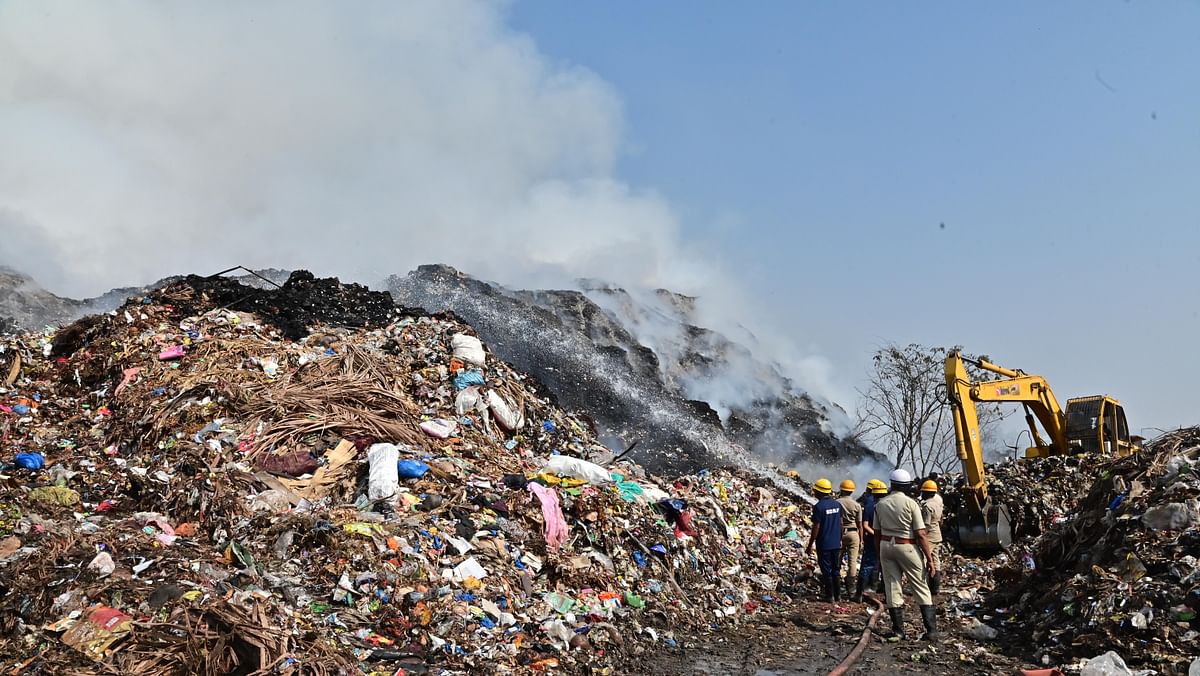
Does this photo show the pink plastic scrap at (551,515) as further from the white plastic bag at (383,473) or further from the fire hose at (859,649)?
the fire hose at (859,649)

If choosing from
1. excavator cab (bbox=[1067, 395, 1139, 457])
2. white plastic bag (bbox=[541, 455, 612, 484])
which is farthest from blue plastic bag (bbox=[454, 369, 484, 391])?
excavator cab (bbox=[1067, 395, 1139, 457])

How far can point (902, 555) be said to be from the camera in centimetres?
632

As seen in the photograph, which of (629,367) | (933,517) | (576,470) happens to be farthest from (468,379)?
(629,367)

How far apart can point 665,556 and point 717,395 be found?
19887 millimetres

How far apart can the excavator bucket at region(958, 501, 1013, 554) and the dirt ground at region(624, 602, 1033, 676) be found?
13.4ft

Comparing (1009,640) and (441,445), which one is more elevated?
(441,445)

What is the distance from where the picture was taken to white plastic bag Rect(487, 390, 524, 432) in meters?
10.5

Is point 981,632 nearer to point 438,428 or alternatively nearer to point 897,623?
point 897,623

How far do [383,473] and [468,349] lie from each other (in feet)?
13.1

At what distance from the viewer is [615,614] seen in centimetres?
639

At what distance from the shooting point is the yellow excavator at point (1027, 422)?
10773 mm

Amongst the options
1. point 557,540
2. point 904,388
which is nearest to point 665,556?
point 557,540

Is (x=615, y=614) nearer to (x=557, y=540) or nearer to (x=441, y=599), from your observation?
(x=557, y=540)

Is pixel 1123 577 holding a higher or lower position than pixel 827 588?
lower
